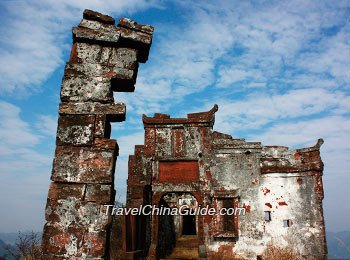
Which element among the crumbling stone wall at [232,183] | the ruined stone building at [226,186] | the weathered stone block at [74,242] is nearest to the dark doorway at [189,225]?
the ruined stone building at [226,186]

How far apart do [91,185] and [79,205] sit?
0.79ft

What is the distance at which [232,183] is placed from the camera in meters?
12.4

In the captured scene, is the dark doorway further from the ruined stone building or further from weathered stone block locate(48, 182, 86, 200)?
weathered stone block locate(48, 182, 86, 200)

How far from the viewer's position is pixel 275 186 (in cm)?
1212

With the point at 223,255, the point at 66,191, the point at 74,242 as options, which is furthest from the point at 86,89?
the point at 223,255

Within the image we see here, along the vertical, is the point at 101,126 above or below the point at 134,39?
below

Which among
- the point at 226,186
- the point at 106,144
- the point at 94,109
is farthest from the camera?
the point at 226,186

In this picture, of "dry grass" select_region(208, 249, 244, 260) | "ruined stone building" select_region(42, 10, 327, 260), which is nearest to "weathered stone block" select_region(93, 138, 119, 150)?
"ruined stone building" select_region(42, 10, 327, 260)

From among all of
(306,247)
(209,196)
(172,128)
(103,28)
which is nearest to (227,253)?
(209,196)

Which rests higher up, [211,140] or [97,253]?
[211,140]

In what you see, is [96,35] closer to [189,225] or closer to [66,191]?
[66,191]

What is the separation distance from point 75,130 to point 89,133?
175 millimetres

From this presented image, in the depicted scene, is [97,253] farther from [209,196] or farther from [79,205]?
[209,196]

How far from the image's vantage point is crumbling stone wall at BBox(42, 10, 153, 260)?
9.44 ft
